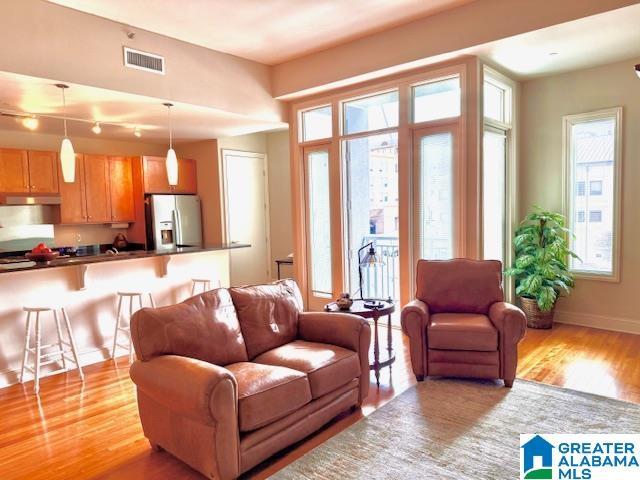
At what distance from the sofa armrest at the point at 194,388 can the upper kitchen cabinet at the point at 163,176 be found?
15.4ft

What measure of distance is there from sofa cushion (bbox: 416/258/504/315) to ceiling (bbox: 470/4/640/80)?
1996 mm

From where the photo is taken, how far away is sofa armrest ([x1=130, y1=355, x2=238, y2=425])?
2133 millimetres

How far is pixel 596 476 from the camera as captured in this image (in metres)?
2.24

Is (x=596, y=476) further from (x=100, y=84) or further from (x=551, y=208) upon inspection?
(x=100, y=84)

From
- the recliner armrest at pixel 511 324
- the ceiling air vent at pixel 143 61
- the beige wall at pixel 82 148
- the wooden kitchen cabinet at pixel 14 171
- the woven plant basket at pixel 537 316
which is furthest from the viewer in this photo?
the beige wall at pixel 82 148

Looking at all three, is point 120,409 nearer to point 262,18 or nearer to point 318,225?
point 318,225

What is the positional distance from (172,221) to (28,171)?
6.25 feet

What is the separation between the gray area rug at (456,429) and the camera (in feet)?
7.71

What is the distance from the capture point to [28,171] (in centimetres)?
562

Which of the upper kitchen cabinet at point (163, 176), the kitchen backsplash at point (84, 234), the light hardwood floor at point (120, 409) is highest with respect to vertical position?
the upper kitchen cabinet at point (163, 176)

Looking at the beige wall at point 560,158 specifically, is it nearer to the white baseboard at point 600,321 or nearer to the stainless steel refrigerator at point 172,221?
the white baseboard at point 600,321

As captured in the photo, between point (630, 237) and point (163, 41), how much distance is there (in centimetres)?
523

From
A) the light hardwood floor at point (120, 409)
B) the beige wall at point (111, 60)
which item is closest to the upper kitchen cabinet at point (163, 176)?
the beige wall at point (111, 60)

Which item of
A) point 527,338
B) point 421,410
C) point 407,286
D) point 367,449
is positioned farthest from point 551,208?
point 367,449
